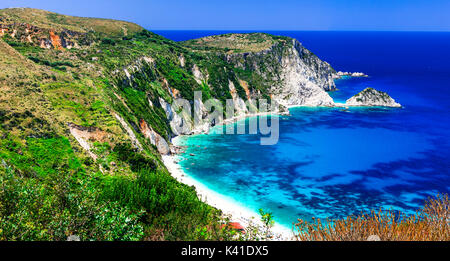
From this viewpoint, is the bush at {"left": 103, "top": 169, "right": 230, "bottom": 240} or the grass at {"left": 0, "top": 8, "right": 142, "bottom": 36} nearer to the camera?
the bush at {"left": 103, "top": 169, "right": 230, "bottom": 240}

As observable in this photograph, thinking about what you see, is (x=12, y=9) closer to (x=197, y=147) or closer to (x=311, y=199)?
(x=197, y=147)

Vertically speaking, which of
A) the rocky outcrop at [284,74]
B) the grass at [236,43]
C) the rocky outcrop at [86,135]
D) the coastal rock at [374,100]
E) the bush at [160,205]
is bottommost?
the bush at [160,205]

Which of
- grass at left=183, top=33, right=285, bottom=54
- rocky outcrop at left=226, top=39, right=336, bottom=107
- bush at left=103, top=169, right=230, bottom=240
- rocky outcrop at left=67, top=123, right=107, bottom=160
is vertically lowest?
bush at left=103, top=169, right=230, bottom=240

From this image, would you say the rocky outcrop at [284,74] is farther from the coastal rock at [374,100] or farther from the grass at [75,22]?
the grass at [75,22]

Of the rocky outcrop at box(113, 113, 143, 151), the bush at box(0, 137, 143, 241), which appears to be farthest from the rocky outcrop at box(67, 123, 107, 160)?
the bush at box(0, 137, 143, 241)

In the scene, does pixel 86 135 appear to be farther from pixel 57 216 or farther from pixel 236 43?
pixel 236 43

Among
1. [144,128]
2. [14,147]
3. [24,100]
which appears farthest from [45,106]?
[144,128]

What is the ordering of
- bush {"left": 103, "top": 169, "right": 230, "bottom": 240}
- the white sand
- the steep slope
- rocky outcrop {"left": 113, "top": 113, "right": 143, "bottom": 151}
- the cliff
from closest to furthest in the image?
the steep slope < the cliff < bush {"left": 103, "top": 169, "right": 230, "bottom": 240} < the white sand < rocky outcrop {"left": 113, "top": 113, "right": 143, "bottom": 151}

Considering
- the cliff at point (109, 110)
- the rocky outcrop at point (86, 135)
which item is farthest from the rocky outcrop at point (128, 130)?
the rocky outcrop at point (86, 135)

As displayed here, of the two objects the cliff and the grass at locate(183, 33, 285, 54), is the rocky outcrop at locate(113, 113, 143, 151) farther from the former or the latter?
the grass at locate(183, 33, 285, 54)
